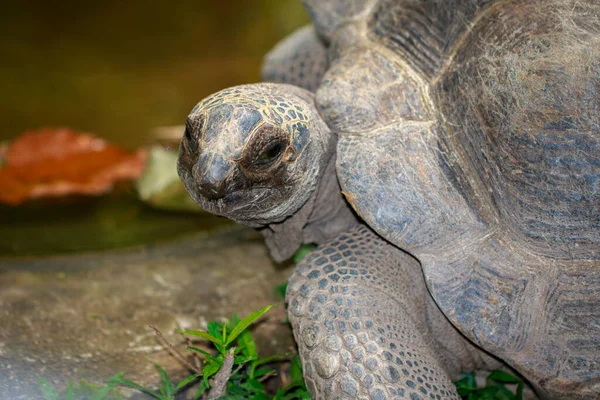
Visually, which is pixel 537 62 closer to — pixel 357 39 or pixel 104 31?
pixel 357 39

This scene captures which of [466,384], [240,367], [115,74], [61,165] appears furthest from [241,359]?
Result: [115,74]

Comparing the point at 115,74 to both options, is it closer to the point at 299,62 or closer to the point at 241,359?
the point at 299,62

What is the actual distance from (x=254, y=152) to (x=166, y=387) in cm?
106

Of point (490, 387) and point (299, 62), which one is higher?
point (299, 62)

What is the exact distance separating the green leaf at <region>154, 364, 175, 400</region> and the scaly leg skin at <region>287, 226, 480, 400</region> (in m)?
0.61

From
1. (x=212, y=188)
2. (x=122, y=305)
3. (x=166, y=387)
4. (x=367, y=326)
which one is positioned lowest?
(x=122, y=305)

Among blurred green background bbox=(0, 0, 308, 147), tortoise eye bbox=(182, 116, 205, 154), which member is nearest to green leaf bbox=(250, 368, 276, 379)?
tortoise eye bbox=(182, 116, 205, 154)

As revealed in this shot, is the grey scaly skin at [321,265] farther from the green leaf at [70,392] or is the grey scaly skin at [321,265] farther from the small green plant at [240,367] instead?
the green leaf at [70,392]

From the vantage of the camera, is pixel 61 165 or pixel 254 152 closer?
pixel 254 152

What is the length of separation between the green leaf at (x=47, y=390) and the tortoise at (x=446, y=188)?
35.4 inches

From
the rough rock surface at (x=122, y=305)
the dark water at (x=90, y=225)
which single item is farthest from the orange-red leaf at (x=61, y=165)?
the rough rock surface at (x=122, y=305)

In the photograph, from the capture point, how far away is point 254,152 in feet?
6.24

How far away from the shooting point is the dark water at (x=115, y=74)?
385 cm

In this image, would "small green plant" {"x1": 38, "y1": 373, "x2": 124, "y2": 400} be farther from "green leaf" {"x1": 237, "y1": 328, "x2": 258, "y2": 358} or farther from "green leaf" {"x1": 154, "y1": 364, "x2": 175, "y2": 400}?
"green leaf" {"x1": 237, "y1": 328, "x2": 258, "y2": 358}
